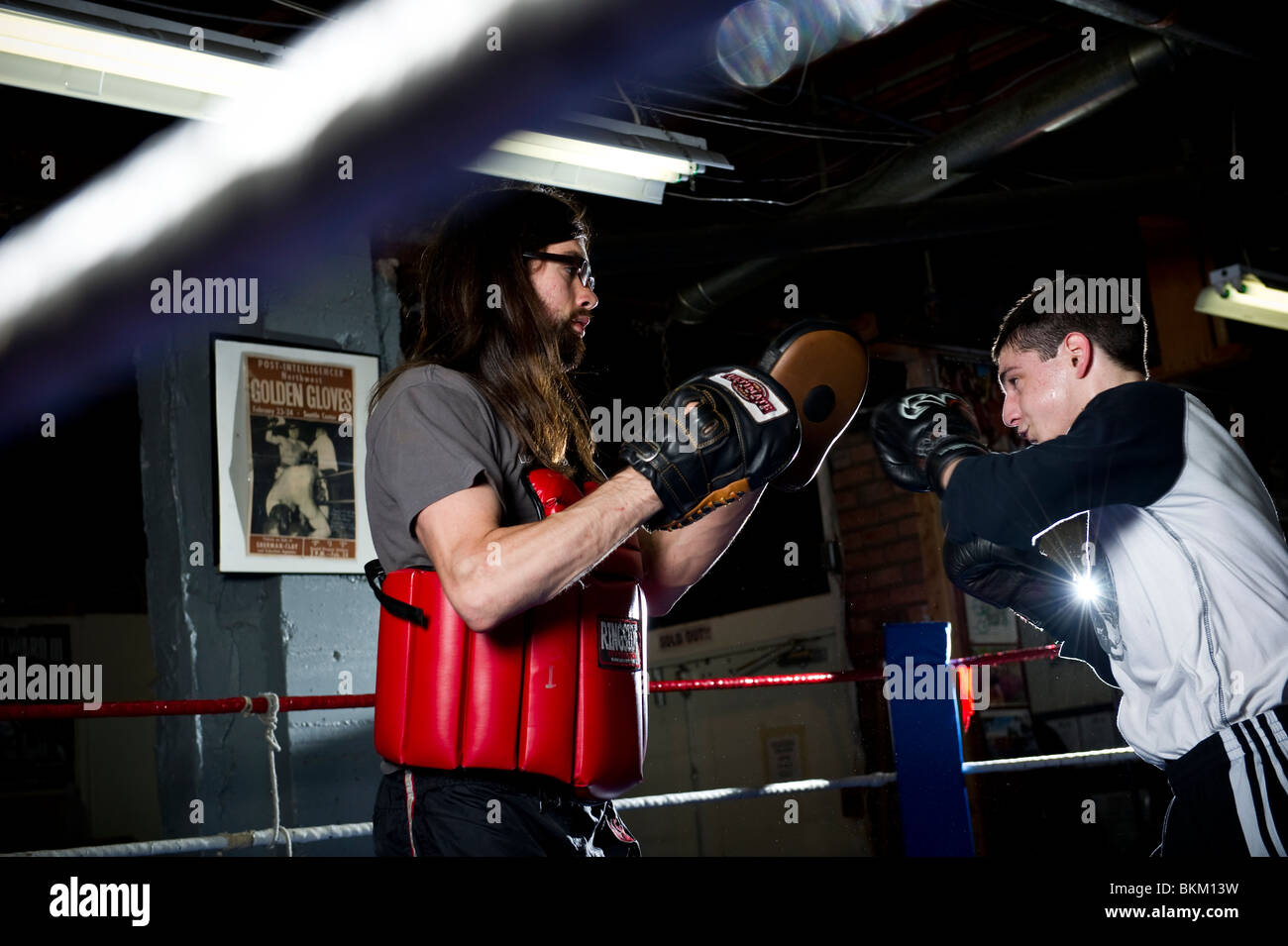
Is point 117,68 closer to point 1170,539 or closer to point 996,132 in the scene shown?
point 1170,539

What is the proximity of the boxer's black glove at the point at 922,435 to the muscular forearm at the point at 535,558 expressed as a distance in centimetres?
78

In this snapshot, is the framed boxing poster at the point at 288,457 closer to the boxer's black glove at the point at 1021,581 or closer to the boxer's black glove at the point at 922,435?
the boxer's black glove at the point at 922,435

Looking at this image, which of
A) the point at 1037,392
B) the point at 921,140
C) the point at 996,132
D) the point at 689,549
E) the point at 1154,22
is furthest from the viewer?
the point at 921,140

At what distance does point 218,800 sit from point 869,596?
3.84m

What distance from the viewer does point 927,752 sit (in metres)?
3.17

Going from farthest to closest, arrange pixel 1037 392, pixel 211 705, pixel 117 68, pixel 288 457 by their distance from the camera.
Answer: pixel 288 457
pixel 117 68
pixel 211 705
pixel 1037 392

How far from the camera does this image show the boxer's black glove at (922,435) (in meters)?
1.83

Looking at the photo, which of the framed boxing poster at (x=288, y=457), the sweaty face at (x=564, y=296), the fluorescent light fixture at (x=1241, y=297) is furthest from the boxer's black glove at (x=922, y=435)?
the fluorescent light fixture at (x=1241, y=297)

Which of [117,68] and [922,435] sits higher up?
[117,68]

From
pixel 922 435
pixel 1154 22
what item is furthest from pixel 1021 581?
pixel 1154 22

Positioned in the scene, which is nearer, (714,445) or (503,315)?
(714,445)

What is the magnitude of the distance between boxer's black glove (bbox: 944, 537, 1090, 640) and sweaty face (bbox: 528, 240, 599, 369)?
2.45 ft

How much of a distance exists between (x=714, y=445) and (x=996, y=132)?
9.32ft
